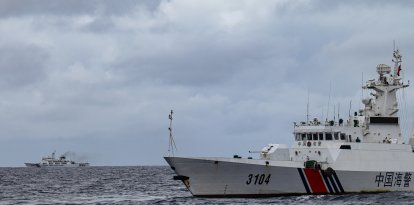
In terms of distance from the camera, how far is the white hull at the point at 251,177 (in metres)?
39.1

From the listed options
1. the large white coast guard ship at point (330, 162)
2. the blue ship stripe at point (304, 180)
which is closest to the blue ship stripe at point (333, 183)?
the large white coast guard ship at point (330, 162)

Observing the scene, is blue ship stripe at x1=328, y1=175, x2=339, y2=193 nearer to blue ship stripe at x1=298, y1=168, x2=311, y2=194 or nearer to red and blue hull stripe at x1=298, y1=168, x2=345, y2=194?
red and blue hull stripe at x1=298, y1=168, x2=345, y2=194

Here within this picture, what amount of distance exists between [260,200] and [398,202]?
7330 mm

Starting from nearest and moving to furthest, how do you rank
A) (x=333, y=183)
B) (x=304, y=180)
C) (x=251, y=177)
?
(x=251, y=177), (x=304, y=180), (x=333, y=183)

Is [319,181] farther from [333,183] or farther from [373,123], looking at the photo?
[373,123]

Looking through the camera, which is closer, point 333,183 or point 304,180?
point 304,180

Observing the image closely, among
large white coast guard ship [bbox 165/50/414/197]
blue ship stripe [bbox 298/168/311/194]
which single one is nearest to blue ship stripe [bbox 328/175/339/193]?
large white coast guard ship [bbox 165/50/414/197]

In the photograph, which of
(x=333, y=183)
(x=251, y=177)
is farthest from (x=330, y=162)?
(x=251, y=177)

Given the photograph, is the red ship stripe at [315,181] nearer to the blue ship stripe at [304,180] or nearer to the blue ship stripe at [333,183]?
the blue ship stripe at [304,180]

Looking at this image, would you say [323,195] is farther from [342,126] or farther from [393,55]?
[393,55]

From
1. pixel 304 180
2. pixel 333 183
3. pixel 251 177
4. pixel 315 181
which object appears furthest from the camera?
pixel 333 183

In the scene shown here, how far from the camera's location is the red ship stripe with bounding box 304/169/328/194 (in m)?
40.2

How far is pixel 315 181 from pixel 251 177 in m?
3.92

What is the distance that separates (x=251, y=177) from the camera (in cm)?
3953
